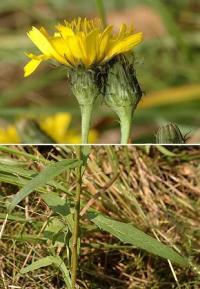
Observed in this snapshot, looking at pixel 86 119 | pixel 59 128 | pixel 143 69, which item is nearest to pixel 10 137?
pixel 59 128

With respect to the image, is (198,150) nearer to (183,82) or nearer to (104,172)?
(104,172)

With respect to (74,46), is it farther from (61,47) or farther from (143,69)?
(143,69)

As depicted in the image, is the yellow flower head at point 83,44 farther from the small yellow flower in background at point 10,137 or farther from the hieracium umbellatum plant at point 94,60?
the small yellow flower in background at point 10,137

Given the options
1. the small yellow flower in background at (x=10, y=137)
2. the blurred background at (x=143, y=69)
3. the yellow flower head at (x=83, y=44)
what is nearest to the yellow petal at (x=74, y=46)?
the yellow flower head at (x=83, y=44)

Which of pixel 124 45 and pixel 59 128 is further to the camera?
pixel 59 128

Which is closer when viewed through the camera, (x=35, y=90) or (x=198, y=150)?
(x=198, y=150)

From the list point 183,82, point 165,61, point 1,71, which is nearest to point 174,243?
point 183,82

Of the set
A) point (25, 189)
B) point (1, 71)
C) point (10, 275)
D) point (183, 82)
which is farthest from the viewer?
point (1, 71)

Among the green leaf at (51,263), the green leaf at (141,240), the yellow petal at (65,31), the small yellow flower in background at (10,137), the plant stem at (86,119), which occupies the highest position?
the yellow petal at (65,31)
